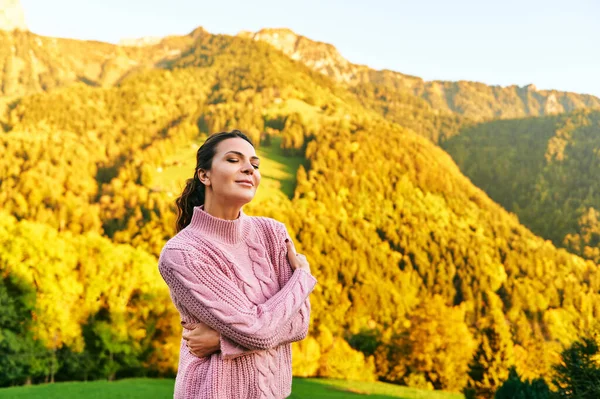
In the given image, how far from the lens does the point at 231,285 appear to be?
8.24 ft

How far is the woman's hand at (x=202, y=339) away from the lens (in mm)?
2439

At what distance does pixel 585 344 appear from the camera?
59.5ft

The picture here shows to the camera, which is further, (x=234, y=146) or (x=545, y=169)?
(x=545, y=169)

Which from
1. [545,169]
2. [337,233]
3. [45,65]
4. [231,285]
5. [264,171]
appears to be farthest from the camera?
[45,65]

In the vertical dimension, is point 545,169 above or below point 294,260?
above

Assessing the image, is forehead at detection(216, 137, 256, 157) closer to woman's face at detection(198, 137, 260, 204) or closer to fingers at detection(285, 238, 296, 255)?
woman's face at detection(198, 137, 260, 204)

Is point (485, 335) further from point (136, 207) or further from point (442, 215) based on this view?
point (442, 215)

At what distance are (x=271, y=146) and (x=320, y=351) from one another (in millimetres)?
61276

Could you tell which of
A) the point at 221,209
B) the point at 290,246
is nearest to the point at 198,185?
the point at 221,209

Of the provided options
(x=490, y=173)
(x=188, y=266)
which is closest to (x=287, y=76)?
(x=490, y=173)

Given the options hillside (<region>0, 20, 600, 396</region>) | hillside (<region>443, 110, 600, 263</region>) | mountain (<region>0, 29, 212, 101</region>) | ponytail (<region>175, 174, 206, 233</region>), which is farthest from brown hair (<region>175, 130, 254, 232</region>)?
mountain (<region>0, 29, 212, 101</region>)

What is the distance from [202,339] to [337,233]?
71.4 metres

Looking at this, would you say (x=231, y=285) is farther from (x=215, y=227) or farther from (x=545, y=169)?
(x=545, y=169)

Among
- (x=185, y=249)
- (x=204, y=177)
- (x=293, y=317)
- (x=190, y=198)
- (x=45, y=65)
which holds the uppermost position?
(x=45, y=65)
